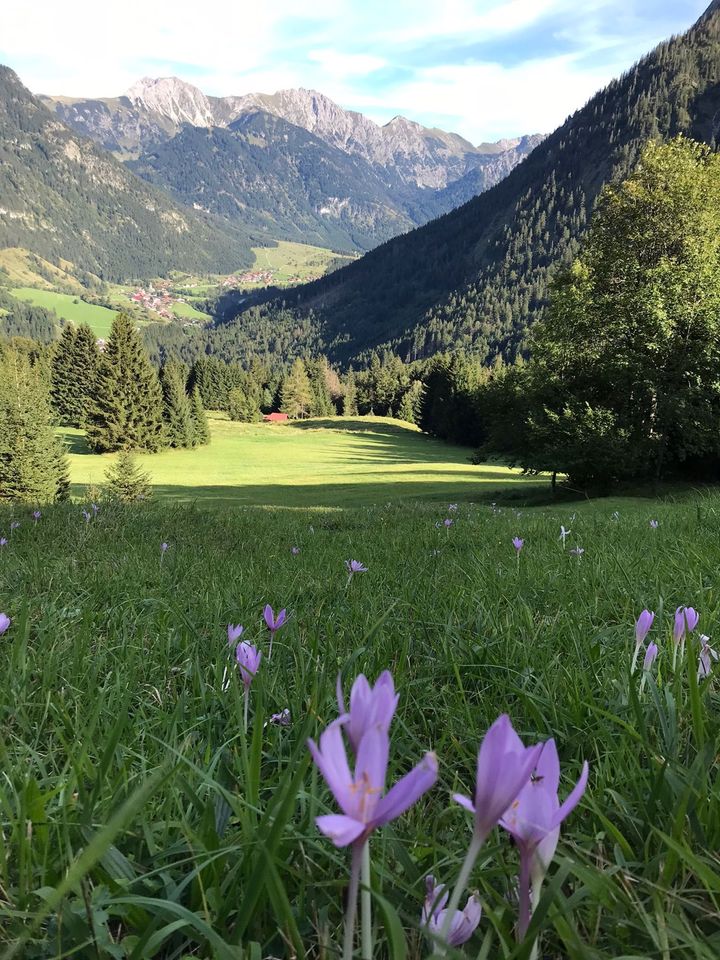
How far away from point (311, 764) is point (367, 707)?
0.80 m

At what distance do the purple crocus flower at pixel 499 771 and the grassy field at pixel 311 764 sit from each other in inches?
5.0

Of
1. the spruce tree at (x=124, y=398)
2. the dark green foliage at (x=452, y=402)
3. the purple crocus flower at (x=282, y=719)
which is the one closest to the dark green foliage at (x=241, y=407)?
the spruce tree at (x=124, y=398)

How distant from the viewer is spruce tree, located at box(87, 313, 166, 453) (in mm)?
69625

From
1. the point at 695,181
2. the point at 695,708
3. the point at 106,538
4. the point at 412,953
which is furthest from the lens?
the point at 695,181

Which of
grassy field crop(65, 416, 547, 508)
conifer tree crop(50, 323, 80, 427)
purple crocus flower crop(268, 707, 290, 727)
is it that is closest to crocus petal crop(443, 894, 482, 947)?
purple crocus flower crop(268, 707, 290, 727)

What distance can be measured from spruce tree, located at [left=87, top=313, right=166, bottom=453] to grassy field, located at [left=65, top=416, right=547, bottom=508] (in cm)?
321

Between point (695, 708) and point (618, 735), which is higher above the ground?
point (695, 708)

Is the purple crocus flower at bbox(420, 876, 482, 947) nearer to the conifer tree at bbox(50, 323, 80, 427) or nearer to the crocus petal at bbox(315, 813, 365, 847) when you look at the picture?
the crocus petal at bbox(315, 813, 365, 847)

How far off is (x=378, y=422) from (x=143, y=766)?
98.0 metres

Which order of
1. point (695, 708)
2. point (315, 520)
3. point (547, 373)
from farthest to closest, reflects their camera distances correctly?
point (547, 373), point (315, 520), point (695, 708)

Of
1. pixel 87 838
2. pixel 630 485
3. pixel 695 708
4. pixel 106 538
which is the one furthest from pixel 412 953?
pixel 630 485

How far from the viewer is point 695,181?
25.8 metres

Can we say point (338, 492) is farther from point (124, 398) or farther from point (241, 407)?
point (241, 407)

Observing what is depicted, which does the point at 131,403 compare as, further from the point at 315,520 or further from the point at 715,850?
the point at 715,850
